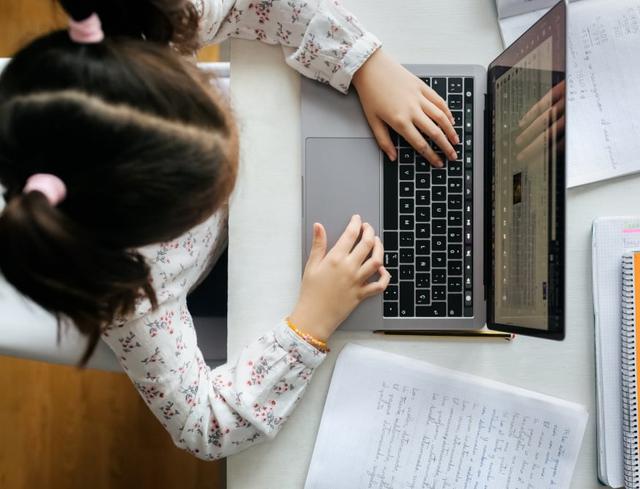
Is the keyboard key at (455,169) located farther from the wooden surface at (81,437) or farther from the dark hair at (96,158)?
the wooden surface at (81,437)

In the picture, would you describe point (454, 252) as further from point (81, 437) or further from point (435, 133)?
point (81, 437)

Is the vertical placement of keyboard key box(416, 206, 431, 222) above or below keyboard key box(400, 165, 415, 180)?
below

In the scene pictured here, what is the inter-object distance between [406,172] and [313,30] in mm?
206

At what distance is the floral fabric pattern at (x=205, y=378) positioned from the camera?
0.68m

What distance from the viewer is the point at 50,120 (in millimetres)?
463

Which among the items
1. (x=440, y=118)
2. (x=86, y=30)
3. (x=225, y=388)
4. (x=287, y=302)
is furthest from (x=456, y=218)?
(x=86, y=30)

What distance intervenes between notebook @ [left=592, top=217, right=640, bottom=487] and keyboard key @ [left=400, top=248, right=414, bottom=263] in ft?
0.75

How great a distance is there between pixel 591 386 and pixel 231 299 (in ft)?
1.49

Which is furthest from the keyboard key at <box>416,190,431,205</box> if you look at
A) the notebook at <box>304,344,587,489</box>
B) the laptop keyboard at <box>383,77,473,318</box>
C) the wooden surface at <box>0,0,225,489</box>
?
the wooden surface at <box>0,0,225,489</box>

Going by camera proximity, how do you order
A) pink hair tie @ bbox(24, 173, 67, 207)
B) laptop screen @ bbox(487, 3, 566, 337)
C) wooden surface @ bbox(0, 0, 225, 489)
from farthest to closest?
wooden surface @ bbox(0, 0, 225, 489), laptop screen @ bbox(487, 3, 566, 337), pink hair tie @ bbox(24, 173, 67, 207)

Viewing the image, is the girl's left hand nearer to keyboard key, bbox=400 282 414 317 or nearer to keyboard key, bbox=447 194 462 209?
keyboard key, bbox=447 194 462 209

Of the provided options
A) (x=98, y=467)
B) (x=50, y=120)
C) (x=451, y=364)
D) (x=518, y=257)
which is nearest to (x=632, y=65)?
(x=518, y=257)

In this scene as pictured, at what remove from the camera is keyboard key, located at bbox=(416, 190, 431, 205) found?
75 cm

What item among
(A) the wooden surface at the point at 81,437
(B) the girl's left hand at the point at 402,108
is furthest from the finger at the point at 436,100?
(A) the wooden surface at the point at 81,437
